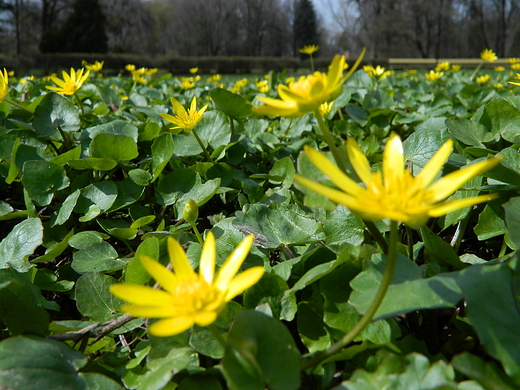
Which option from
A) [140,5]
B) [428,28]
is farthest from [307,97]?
[140,5]

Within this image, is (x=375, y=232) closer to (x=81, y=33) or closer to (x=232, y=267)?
(x=232, y=267)

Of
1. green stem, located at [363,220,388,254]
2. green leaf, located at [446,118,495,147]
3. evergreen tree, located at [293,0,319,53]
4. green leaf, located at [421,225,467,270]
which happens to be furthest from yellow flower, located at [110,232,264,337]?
evergreen tree, located at [293,0,319,53]

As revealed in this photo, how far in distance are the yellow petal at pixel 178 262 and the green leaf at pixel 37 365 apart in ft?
0.75

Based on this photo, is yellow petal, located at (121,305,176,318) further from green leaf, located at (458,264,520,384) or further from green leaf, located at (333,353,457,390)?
green leaf, located at (458,264,520,384)

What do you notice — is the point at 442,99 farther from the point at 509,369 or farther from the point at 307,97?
the point at 509,369

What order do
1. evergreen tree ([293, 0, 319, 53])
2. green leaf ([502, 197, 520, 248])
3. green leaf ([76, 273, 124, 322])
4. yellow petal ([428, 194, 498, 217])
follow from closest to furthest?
yellow petal ([428, 194, 498, 217]) → green leaf ([502, 197, 520, 248]) → green leaf ([76, 273, 124, 322]) → evergreen tree ([293, 0, 319, 53])

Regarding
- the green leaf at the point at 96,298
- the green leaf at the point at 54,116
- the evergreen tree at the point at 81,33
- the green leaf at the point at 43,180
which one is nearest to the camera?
the green leaf at the point at 96,298

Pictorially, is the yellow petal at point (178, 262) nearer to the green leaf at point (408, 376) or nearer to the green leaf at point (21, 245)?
the green leaf at point (408, 376)

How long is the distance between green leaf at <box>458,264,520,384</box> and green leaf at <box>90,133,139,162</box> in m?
0.98

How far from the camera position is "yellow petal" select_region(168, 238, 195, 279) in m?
0.57

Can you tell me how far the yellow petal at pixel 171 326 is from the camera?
456mm

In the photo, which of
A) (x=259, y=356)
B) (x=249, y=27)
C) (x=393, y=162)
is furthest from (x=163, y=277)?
(x=249, y=27)

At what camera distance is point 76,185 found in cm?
129

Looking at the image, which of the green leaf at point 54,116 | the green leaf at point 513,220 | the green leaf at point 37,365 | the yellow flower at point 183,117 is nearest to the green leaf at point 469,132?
the green leaf at point 513,220
